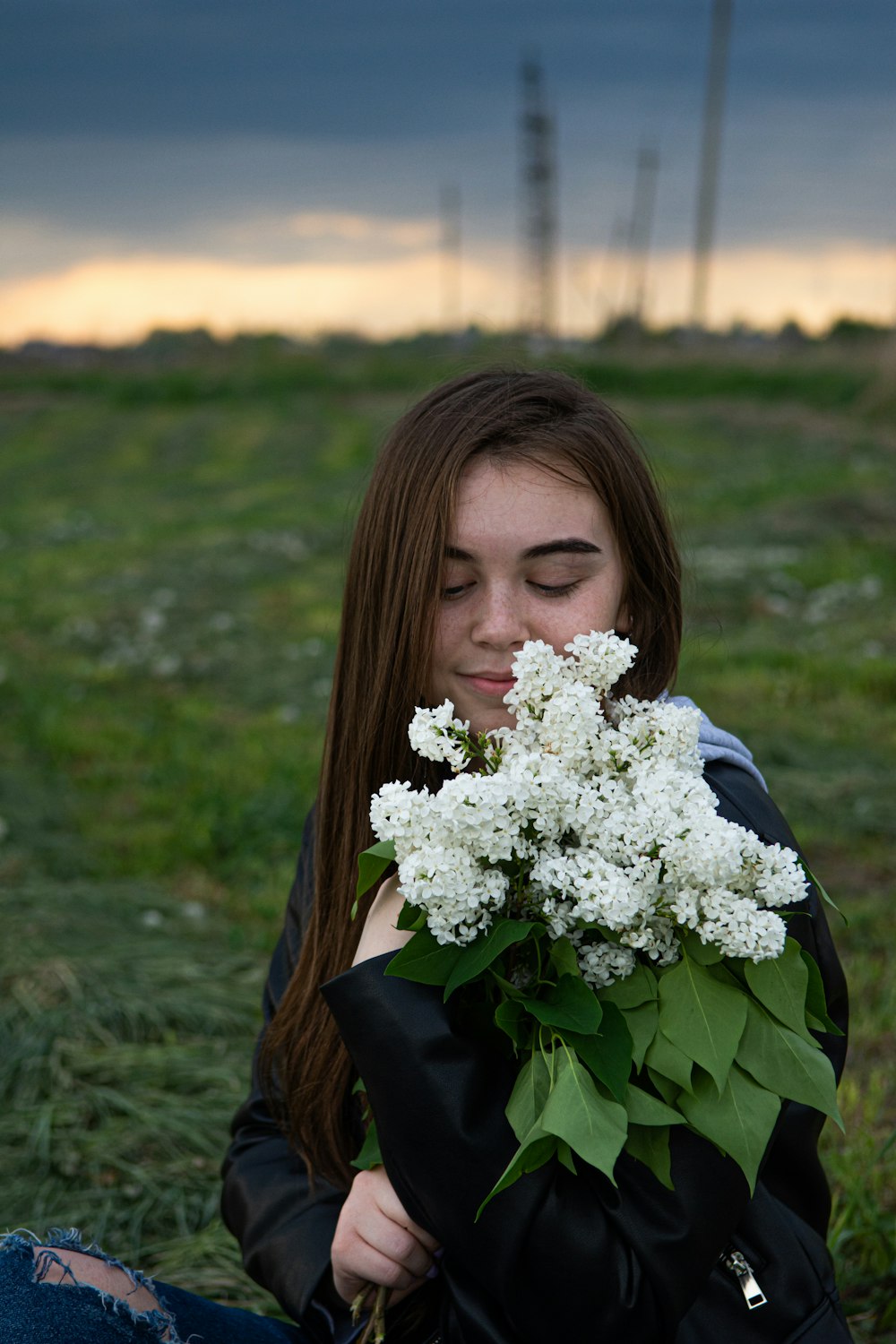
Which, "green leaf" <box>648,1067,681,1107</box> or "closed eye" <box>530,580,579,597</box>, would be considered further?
"closed eye" <box>530,580,579,597</box>

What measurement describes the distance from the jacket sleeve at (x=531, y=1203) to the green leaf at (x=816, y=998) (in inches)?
8.3

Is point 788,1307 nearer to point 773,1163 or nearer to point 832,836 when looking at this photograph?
point 773,1163

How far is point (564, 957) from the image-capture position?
1514mm

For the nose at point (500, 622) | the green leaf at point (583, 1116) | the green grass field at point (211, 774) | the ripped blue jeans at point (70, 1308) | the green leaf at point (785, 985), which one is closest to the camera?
the green leaf at point (583, 1116)

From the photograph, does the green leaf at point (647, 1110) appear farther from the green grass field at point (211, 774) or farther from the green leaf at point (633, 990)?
the green grass field at point (211, 774)

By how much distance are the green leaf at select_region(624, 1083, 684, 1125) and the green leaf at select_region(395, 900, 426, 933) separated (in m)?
0.32

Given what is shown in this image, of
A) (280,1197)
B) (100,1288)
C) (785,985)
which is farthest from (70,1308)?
(785,985)

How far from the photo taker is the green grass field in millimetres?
3363

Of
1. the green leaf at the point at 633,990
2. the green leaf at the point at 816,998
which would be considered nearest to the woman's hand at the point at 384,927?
the green leaf at the point at 633,990

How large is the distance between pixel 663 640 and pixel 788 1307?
1044mm

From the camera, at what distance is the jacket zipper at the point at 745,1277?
1721mm

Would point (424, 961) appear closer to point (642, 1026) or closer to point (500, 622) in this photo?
point (642, 1026)

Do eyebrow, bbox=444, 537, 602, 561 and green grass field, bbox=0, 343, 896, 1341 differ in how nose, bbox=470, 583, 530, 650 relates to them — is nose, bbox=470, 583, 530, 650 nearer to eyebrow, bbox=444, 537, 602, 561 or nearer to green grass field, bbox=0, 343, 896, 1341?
eyebrow, bbox=444, 537, 602, 561

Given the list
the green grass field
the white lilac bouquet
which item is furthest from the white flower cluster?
the green grass field
